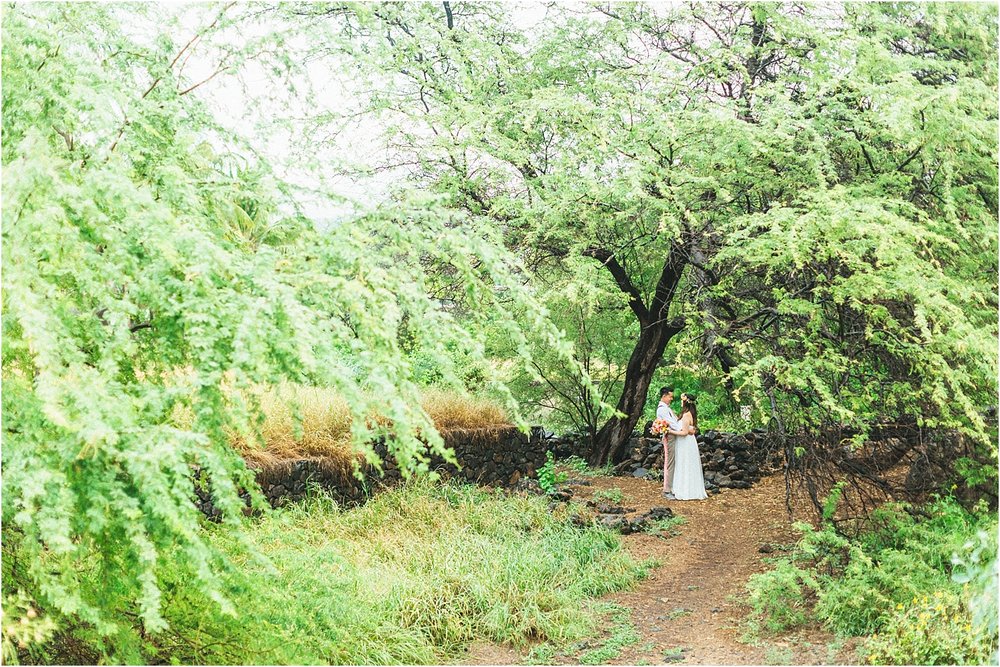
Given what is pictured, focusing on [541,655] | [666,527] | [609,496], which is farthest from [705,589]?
[609,496]

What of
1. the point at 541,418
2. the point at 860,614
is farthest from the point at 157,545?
the point at 541,418

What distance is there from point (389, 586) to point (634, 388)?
6.69m

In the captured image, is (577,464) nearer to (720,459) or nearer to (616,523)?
(720,459)

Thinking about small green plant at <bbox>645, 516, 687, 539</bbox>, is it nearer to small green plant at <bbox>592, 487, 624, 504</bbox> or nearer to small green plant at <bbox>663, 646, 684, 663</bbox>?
small green plant at <bbox>592, 487, 624, 504</bbox>

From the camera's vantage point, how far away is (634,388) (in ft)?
41.5

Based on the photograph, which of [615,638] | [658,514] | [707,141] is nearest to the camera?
[615,638]

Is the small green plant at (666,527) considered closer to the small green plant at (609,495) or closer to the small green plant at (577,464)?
the small green plant at (609,495)

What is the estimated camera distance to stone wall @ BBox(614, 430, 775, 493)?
12.7 metres

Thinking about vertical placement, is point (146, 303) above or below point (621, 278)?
below

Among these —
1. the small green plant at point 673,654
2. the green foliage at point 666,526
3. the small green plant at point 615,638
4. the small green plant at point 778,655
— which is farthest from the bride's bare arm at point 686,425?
the small green plant at point 778,655

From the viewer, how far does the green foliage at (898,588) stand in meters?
5.17

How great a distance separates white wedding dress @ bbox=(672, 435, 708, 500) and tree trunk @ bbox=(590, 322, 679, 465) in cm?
87

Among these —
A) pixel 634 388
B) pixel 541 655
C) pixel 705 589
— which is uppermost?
pixel 634 388

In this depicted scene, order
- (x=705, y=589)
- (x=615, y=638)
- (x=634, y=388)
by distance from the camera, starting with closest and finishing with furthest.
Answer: (x=615, y=638) < (x=705, y=589) < (x=634, y=388)
